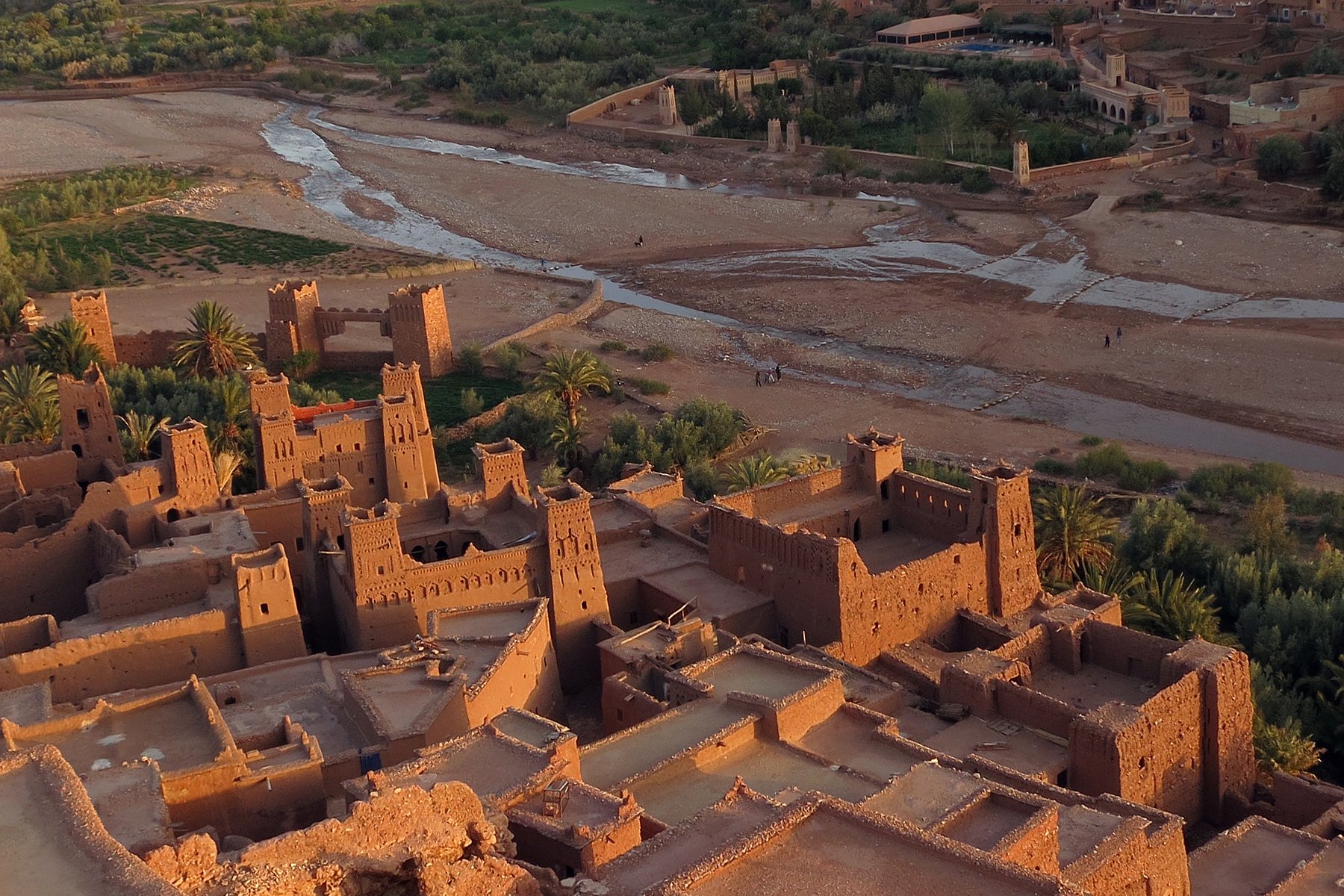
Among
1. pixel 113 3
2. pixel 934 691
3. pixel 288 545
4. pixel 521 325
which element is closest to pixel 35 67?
pixel 113 3

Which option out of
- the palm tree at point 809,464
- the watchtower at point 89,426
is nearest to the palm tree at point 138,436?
the watchtower at point 89,426

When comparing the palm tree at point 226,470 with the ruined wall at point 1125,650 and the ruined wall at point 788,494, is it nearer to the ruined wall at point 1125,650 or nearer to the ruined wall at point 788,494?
the ruined wall at point 788,494

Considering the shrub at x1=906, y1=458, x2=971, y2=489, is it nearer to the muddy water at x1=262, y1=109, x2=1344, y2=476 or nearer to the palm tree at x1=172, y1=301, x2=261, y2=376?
the muddy water at x1=262, y1=109, x2=1344, y2=476

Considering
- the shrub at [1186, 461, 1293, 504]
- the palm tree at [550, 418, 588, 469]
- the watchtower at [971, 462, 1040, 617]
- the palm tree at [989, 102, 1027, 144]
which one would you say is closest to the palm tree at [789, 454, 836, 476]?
the palm tree at [550, 418, 588, 469]

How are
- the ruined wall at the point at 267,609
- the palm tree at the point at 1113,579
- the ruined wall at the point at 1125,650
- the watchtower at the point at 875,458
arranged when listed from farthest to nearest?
1. the palm tree at the point at 1113,579
2. the watchtower at the point at 875,458
3. the ruined wall at the point at 1125,650
4. the ruined wall at the point at 267,609

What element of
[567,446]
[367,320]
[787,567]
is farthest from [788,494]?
[367,320]

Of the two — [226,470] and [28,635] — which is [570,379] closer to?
[226,470]

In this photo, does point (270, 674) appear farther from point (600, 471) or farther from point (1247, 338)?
point (1247, 338)
